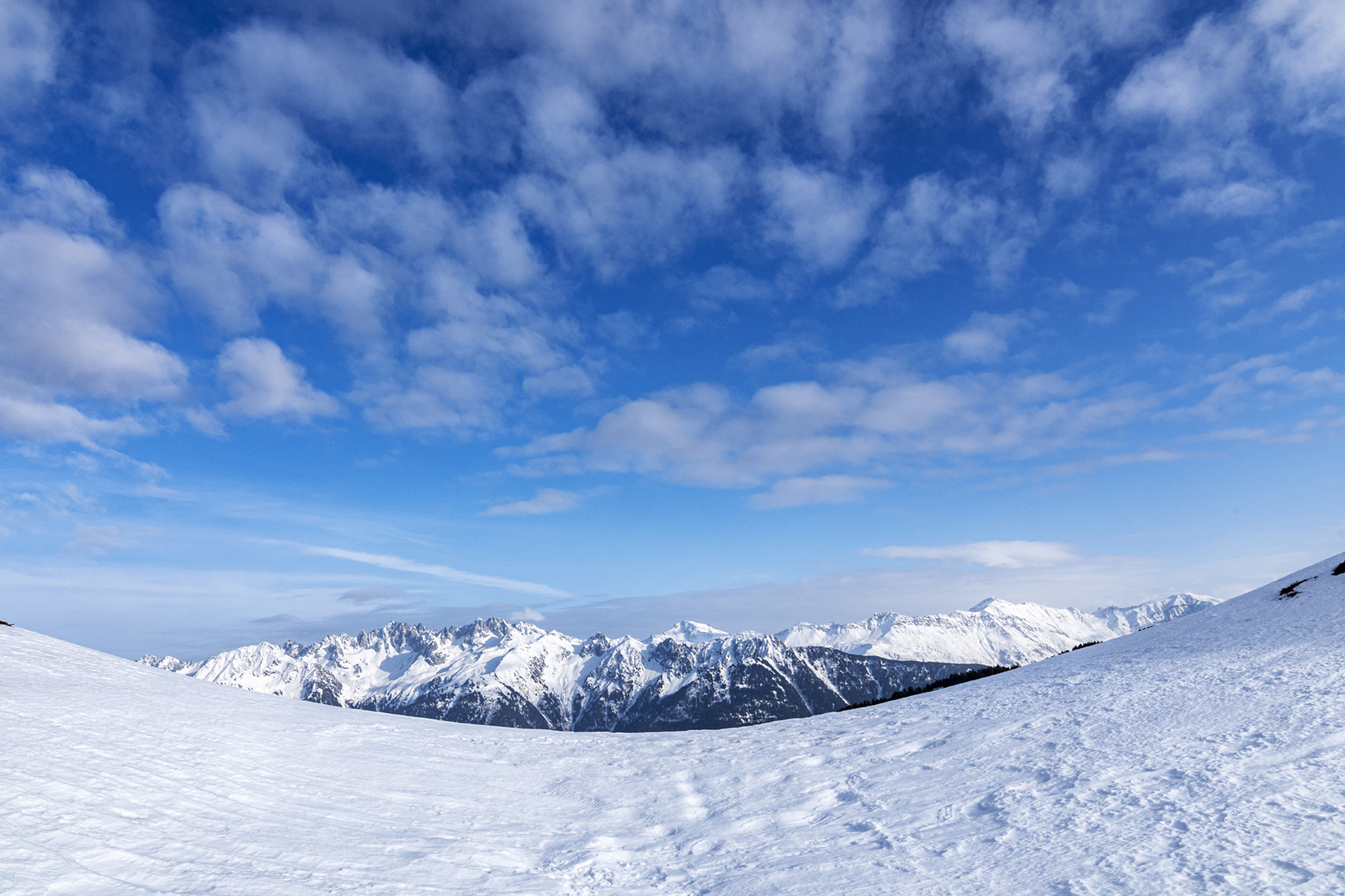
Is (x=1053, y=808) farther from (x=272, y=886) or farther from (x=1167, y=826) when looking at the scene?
(x=272, y=886)

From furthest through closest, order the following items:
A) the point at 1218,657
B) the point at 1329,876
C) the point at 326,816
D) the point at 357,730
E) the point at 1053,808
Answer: the point at 357,730, the point at 1218,657, the point at 326,816, the point at 1053,808, the point at 1329,876

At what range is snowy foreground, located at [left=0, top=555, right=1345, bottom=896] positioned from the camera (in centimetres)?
605

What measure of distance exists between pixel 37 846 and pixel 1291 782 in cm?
1290

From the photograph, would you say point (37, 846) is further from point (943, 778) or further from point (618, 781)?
point (943, 778)

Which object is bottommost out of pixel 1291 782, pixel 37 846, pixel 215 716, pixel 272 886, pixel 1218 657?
pixel 272 886

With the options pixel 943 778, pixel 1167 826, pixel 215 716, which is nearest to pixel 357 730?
pixel 215 716

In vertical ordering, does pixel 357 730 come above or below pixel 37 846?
above

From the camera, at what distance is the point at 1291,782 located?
6527 millimetres

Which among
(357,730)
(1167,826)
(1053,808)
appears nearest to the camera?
(1167,826)

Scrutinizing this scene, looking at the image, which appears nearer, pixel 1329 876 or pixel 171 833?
pixel 1329 876

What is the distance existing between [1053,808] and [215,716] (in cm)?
1411

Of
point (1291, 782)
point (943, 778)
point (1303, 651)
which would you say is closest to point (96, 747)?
point (943, 778)

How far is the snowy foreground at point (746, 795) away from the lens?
238 inches

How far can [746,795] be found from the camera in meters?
9.61
